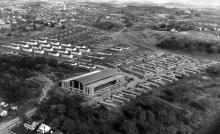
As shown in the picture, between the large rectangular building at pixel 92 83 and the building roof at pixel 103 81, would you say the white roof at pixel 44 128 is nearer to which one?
the large rectangular building at pixel 92 83

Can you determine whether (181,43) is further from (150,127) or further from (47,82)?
(150,127)

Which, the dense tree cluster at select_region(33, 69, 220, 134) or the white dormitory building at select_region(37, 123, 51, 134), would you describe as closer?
the white dormitory building at select_region(37, 123, 51, 134)

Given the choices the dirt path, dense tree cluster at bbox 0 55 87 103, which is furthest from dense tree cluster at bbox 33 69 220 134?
dense tree cluster at bbox 0 55 87 103

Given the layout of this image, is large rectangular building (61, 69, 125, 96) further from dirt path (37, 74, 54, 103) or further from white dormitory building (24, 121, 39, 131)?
white dormitory building (24, 121, 39, 131)

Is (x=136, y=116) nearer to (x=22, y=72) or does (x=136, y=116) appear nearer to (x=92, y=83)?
(x=92, y=83)

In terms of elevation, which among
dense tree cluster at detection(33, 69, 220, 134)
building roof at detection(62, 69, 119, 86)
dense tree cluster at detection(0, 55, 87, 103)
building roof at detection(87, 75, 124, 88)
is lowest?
dense tree cluster at detection(33, 69, 220, 134)

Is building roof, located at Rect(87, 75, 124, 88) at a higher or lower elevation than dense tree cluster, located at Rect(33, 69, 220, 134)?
higher
